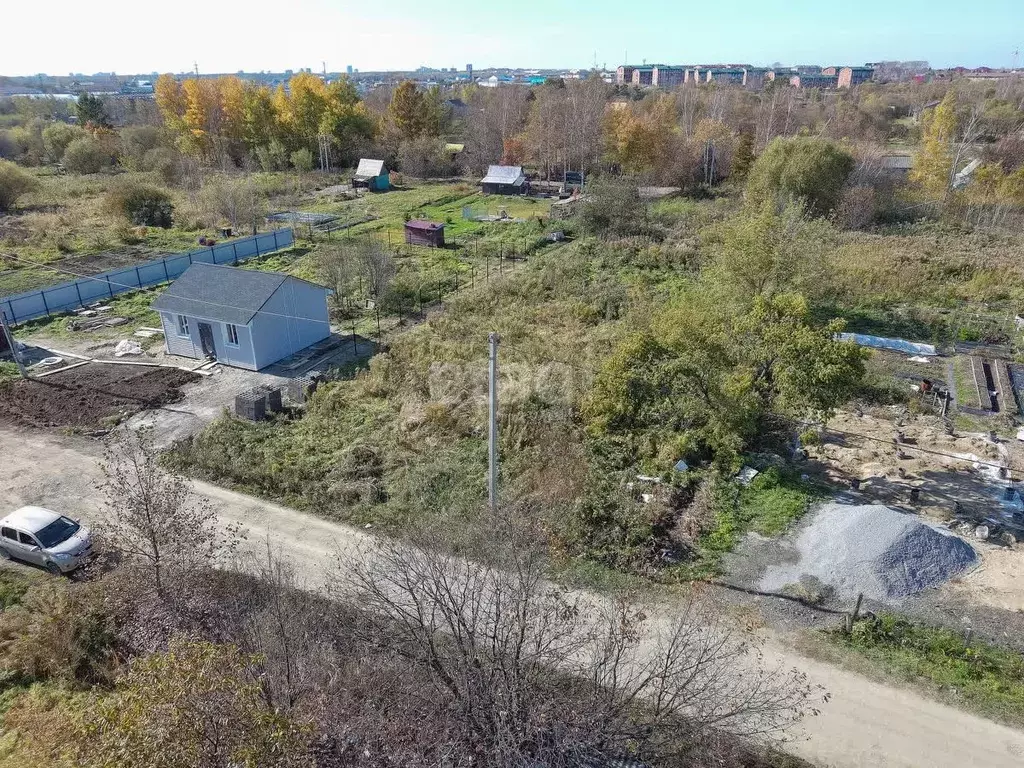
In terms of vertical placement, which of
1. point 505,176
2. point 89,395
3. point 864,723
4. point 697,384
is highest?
point 505,176

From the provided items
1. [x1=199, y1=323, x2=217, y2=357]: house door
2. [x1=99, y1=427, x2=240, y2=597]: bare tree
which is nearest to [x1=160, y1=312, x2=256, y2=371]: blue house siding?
[x1=199, y1=323, x2=217, y2=357]: house door

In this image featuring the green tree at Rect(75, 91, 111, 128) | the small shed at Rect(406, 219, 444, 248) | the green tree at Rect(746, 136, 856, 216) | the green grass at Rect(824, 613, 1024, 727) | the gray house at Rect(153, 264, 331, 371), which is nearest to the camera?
the green grass at Rect(824, 613, 1024, 727)

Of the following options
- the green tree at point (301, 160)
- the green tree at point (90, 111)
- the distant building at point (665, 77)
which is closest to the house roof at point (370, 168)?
the green tree at point (301, 160)

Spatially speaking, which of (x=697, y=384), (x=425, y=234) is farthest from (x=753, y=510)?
(x=425, y=234)

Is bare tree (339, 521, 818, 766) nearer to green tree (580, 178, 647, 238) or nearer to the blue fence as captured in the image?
the blue fence

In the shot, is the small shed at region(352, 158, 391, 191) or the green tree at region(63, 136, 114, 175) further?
the green tree at region(63, 136, 114, 175)

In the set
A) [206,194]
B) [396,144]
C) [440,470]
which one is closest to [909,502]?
[440,470]

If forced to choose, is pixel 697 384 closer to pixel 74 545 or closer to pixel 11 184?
pixel 74 545

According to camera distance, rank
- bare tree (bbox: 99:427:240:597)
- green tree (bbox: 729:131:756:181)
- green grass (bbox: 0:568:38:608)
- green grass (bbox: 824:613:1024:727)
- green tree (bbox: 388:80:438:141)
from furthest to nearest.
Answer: green tree (bbox: 388:80:438:141) < green tree (bbox: 729:131:756:181) < green grass (bbox: 0:568:38:608) < bare tree (bbox: 99:427:240:597) < green grass (bbox: 824:613:1024:727)

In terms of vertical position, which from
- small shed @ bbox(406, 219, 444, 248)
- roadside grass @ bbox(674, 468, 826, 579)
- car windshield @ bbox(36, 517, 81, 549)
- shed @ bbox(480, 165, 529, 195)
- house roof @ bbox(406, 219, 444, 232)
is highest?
shed @ bbox(480, 165, 529, 195)
